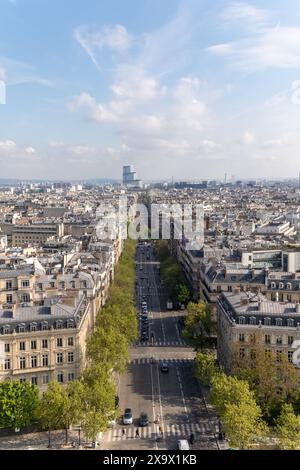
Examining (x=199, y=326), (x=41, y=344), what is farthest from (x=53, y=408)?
(x=199, y=326)

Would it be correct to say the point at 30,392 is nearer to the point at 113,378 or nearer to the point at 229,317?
the point at 113,378

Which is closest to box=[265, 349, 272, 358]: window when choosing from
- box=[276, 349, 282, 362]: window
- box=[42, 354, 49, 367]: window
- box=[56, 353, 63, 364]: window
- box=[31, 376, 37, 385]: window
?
box=[276, 349, 282, 362]: window

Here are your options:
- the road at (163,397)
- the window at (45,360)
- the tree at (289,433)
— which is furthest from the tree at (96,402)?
the tree at (289,433)

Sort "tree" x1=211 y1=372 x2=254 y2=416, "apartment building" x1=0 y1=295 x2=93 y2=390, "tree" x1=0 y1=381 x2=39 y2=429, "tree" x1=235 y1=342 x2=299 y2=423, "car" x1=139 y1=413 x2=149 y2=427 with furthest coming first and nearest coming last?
"apartment building" x1=0 y1=295 x2=93 y2=390, "car" x1=139 y1=413 x2=149 y2=427, "tree" x1=235 y1=342 x2=299 y2=423, "tree" x1=0 y1=381 x2=39 y2=429, "tree" x1=211 y1=372 x2=254 y2=416

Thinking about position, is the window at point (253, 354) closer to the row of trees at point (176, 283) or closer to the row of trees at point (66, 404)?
the row of trees at point (66, 404)

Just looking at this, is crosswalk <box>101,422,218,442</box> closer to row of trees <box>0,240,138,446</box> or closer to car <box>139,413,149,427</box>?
car <box>139,413,149,427</box>

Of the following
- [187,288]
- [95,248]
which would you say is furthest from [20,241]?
[187,288]
